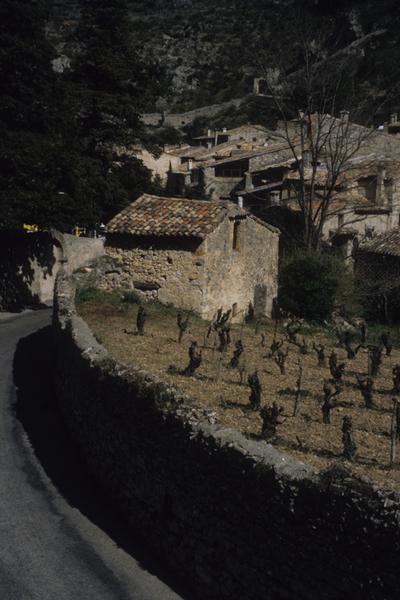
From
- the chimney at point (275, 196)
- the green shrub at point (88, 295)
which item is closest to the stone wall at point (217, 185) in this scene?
the chimney at point (275, 196)

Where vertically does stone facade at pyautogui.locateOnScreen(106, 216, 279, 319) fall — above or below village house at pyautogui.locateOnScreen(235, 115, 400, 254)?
below

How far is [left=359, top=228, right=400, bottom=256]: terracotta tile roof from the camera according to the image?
32.8 meters

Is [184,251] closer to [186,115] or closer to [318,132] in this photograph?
[318,132]

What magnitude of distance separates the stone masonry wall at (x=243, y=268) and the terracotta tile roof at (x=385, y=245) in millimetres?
7055

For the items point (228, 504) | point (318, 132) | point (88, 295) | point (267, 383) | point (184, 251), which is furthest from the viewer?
point (318, 132)

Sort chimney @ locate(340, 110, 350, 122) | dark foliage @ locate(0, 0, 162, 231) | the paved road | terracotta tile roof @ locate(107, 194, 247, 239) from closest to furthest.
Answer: the paved road, terracotta tile roof @ locate(107, 194, 247, 239), dark foliage @ locate(0, 0, 162, 231), chimney @ locate(340, 110, 350, 122)

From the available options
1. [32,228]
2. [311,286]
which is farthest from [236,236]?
[32,228]

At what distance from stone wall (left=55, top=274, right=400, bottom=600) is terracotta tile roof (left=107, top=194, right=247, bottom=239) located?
1068 centimetres

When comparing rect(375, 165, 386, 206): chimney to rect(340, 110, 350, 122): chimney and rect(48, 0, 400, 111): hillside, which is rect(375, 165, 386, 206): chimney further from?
rect(48, 0, 400, 111): hillside

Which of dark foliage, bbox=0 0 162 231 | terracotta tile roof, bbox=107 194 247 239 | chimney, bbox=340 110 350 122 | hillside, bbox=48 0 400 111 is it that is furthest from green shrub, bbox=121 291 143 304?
hillside, bbox=48 0 400 111

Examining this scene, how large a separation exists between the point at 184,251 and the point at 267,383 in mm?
8608

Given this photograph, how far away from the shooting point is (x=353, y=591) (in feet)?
22.9

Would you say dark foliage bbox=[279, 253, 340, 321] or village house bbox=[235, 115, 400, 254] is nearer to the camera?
dark foliage bbox=[279, 253, 340, 321]

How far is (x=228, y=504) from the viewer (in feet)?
28.0
